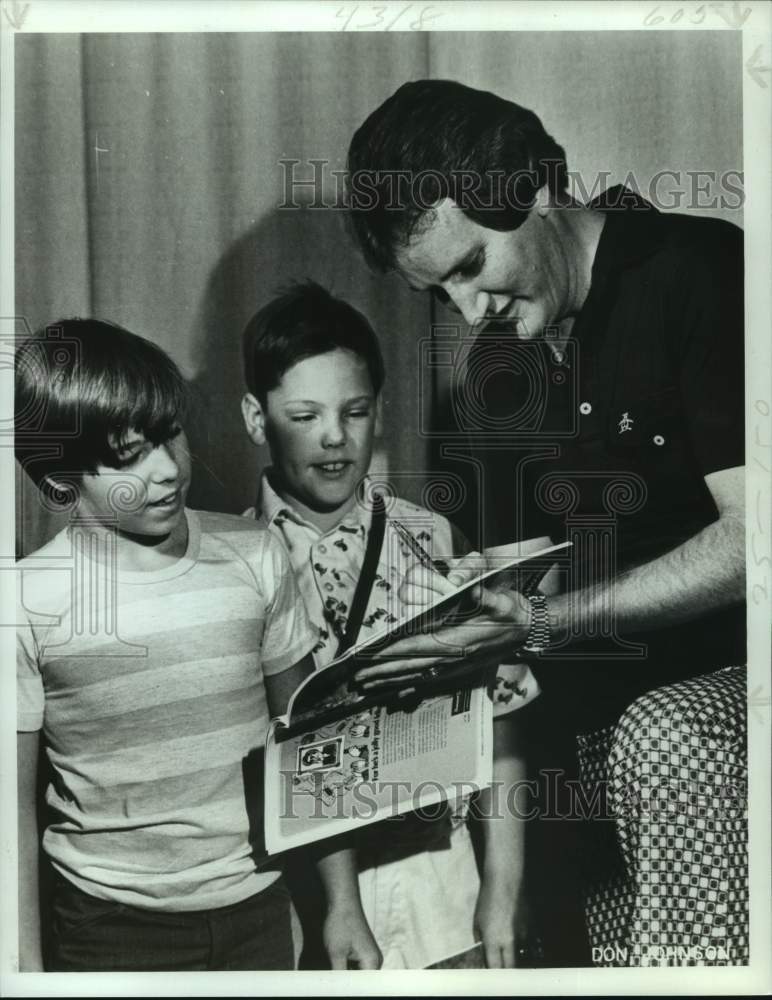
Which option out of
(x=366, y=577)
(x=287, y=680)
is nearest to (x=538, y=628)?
(x=366, y=577)

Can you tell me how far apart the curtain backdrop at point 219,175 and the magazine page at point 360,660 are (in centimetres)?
18

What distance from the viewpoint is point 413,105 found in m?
1.46

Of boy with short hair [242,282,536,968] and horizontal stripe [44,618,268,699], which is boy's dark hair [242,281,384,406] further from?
horizontal stripe [44,618,268,699]

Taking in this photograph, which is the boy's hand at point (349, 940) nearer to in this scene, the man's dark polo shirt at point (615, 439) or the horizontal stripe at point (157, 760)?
the horizontal stripe at point (157, 760)

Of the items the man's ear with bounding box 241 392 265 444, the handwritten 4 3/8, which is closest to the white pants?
the man's ear with bounding box 241 392 265 444

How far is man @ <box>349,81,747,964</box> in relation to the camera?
1459 mm

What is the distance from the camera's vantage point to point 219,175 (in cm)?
147

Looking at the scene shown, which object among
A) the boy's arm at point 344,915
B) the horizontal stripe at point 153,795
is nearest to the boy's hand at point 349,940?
the boy's arm at point 344,915

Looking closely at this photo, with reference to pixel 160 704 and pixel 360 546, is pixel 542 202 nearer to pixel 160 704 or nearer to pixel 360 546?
pixel 360 546

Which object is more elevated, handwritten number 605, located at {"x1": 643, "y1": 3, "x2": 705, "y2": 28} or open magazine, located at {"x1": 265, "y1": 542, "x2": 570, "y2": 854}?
handwritten number 605, located at {"x1": 643, "y1": 3, "x2": 705, "y2": 28}

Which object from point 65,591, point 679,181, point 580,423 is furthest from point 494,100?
point 65,591

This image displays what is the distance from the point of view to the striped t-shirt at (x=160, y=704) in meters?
1.44

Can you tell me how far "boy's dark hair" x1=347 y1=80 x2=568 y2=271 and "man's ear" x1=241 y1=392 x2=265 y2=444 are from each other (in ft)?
0.94

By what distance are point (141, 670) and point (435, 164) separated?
904mm
